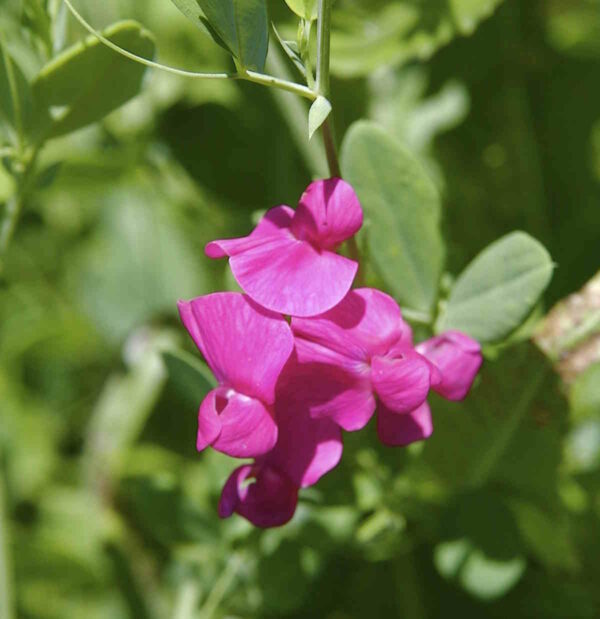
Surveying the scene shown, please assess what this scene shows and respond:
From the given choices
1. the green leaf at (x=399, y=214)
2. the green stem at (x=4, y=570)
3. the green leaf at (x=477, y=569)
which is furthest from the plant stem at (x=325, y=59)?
the green stem at (x=4, y=570)

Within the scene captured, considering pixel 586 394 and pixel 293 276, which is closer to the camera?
pixel 293 276

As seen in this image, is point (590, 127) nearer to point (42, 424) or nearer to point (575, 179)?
point (575, 179)

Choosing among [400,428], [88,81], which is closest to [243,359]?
[400,428]

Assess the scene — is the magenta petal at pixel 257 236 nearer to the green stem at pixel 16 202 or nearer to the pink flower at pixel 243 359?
the pink flower at pixel 243 359

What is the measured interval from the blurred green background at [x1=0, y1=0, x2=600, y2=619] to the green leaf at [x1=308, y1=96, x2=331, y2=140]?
0.25 m

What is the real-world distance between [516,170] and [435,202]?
1.58 feet

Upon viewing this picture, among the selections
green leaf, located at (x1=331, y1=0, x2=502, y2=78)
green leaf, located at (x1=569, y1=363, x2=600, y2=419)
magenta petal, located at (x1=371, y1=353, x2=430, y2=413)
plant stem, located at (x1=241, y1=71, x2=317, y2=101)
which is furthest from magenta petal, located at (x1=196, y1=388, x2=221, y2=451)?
green leaf, located at (x1=331, y1=0, x2=502, y2=78)

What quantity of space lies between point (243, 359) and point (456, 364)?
0.15m

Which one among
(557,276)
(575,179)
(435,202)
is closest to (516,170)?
(575,179)

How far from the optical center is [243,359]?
64 cm

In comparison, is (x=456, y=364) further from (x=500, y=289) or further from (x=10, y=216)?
(x=10, y=216)

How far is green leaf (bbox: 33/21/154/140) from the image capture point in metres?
0.75

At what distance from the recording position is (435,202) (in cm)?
79

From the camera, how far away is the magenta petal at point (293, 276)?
625 mm
